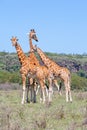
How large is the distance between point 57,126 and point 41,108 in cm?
318

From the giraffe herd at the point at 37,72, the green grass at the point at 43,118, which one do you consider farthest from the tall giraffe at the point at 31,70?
the green grass at the point at 43,118

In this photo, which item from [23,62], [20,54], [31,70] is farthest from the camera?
[20,54]

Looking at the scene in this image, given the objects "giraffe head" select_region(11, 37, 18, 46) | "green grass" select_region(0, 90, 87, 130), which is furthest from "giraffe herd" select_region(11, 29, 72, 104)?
"green grass" select_region(0, 90, 87, 130)

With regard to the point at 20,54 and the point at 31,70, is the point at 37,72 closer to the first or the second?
the point at 31,70

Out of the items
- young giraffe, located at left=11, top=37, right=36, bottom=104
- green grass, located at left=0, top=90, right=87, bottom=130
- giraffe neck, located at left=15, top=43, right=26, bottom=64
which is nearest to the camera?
green grass, located at left=0, top=90, right=87, bottom=130

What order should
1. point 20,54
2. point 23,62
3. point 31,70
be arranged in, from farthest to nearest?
point 20,54 < point 23,62 < point 31,70

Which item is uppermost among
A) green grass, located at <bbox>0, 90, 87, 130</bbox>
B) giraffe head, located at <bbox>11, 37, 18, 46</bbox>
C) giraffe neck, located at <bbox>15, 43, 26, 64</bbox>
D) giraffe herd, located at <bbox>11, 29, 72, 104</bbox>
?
giraffe head, located at <bbox>11, 37, 18, 46</bbox>

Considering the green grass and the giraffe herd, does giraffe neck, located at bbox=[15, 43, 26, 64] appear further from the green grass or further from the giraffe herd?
the green grass

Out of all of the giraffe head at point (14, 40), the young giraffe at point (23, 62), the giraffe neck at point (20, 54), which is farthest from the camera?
the giraffe head at point (14, 40)

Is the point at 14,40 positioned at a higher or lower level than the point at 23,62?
higher

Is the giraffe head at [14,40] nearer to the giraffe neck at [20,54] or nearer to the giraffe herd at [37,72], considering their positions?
the giraffe herd at [37,72]

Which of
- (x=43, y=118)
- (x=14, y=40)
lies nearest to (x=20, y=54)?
(x=14, y=40)

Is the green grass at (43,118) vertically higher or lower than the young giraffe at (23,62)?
lower

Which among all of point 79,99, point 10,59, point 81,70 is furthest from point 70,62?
point 79,99
